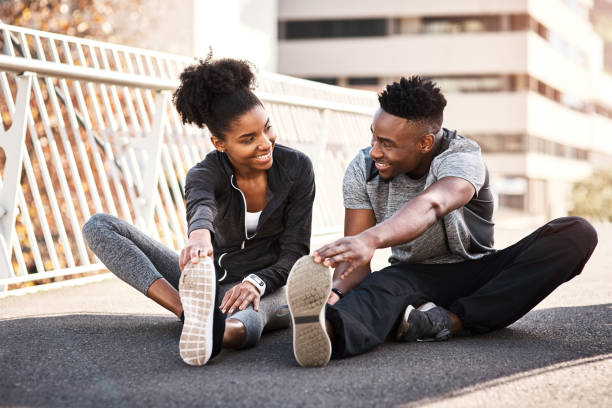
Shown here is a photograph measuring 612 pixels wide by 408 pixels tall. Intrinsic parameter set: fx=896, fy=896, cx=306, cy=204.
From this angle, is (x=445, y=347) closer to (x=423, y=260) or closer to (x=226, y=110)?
(x=423, y=260)

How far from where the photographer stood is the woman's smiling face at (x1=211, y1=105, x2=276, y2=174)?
160 inches

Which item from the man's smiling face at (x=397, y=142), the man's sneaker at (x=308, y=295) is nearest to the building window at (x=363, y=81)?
the man's smiling face at (x=397, y=142)

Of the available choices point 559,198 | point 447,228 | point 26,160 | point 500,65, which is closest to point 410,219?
point 447,228

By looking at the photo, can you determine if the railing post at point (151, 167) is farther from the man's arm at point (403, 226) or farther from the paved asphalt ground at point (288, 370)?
the man's arm at point (403, 226)

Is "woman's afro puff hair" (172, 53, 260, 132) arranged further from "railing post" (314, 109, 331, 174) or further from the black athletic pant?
"railing post" (314, 109, 331, 174)

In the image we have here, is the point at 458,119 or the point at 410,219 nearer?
the point at 410,219

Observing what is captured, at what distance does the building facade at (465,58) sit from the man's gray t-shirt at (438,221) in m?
38.9

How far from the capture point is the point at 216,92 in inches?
164

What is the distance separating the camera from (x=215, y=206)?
399 cm

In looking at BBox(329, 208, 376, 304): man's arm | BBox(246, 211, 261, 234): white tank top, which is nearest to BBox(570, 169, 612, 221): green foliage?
BBox(329, 208, 376, 304): man's arm

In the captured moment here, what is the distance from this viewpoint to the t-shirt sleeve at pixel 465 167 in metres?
3.80

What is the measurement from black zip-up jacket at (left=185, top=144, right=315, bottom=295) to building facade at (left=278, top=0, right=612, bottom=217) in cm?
3888

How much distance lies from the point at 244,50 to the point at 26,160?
82.6 ft

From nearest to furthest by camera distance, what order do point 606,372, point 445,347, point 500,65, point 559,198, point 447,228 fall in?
point 606,372, point 445,347, point 447,228, point 500,65, point 559,198
